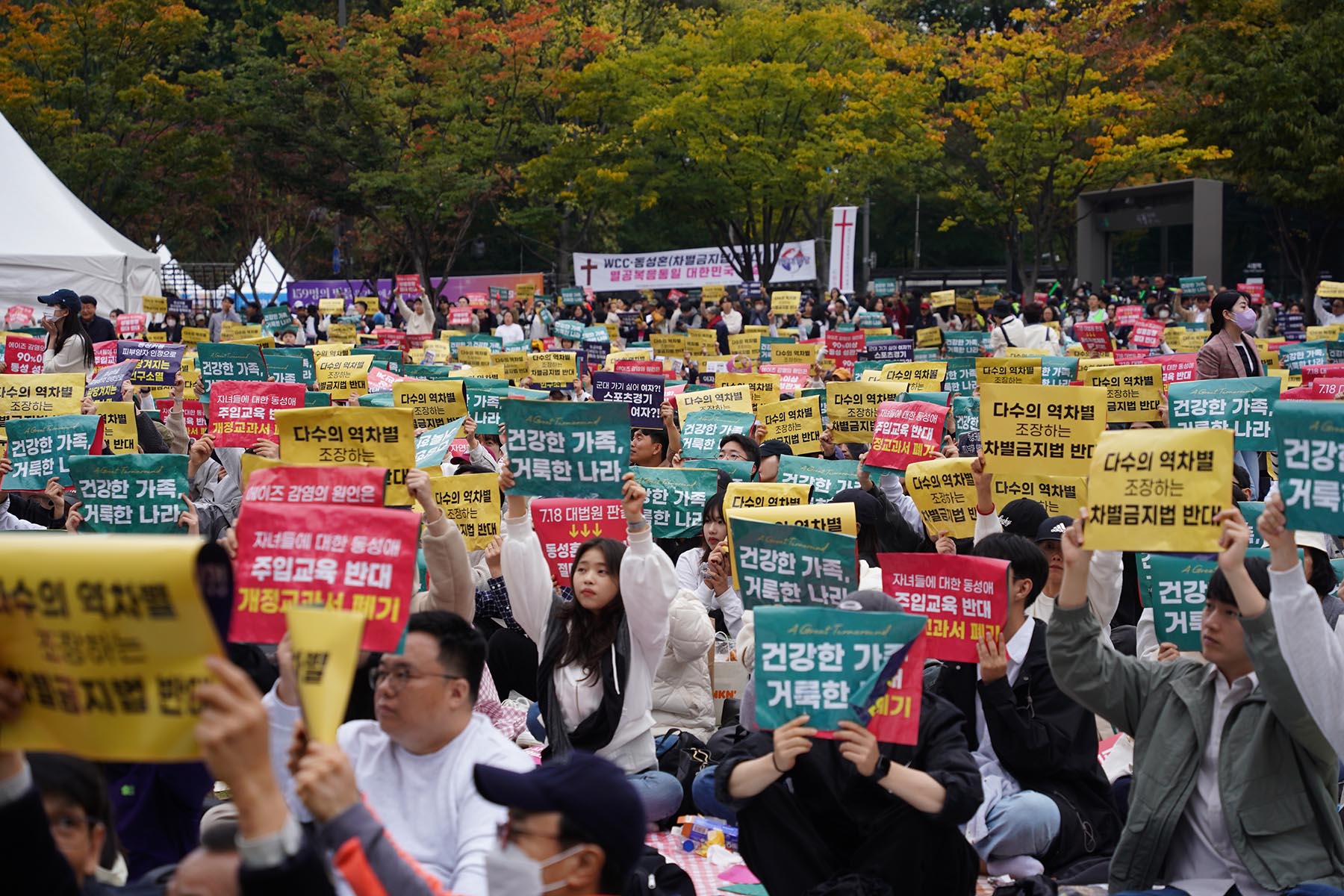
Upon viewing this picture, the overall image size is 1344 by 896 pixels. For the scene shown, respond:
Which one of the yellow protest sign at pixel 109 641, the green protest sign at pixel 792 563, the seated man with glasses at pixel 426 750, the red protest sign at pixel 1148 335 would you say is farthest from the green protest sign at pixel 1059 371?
the yellow protest sign at pixel 109 641

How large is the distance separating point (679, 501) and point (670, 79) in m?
28.3

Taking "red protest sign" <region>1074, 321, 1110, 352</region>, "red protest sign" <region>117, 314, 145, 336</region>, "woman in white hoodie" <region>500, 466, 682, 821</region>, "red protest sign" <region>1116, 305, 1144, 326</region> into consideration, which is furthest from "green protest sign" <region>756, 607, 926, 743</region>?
"red protest sign" <region>1116, 305, 1144, 326</region>

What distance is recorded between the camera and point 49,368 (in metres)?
14.1

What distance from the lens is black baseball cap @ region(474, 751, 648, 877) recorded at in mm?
3305

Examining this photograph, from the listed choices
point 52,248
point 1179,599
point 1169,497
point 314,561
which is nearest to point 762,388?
point 1179,599

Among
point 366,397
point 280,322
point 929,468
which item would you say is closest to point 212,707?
point 929,468

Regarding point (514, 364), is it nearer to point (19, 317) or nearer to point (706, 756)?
point (706, 756)

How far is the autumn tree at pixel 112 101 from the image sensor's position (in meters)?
33.4

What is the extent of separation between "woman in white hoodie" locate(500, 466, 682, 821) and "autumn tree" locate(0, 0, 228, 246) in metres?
30.7

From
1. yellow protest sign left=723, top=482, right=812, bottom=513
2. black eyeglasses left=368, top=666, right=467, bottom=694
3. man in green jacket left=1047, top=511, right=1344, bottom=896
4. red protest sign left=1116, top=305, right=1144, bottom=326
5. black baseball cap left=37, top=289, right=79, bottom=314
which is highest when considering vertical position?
black baseball cap left=37, top=289, right=79, bottom=314

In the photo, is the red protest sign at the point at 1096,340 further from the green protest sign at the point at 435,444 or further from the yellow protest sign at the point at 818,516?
the yellow protest sign at the point at 818,516

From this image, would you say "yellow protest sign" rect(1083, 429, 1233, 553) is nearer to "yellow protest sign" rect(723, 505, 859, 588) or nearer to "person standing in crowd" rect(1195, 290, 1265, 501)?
"yellow protest sign" rect(723, 505, 859, 588)

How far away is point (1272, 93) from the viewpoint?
3000 cm

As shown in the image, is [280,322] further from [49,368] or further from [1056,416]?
[1056,416]
